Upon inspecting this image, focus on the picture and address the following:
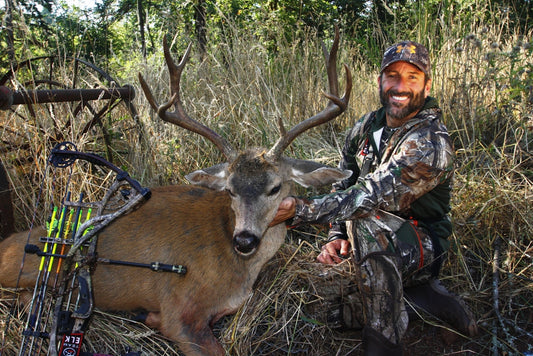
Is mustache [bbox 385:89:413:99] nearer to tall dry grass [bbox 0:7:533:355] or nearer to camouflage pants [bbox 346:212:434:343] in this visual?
camouflage pants [bbox 346:212:434:343]

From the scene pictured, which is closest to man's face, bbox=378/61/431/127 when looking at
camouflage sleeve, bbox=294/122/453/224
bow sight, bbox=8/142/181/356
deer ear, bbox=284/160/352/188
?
camouflage sleeve, bbox=294/122/453/224

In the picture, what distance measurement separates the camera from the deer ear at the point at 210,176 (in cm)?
371

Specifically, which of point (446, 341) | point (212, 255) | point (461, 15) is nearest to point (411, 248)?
point (446, 341)

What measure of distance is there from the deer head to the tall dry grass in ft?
2.30

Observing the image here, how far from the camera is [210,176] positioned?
12.3 feet

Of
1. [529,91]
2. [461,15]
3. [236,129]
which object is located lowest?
[236,129]

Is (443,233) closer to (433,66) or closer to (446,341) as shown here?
(446,341)

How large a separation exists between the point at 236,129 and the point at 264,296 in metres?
2.47

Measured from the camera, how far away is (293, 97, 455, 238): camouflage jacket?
10.2 feet

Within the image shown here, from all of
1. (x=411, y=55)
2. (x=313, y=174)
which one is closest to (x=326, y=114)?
(x=313, y=174)

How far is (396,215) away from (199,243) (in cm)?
162

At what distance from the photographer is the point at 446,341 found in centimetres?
338

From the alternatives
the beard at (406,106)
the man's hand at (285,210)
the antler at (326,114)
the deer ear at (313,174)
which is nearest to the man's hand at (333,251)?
the deer ear at (313,174)

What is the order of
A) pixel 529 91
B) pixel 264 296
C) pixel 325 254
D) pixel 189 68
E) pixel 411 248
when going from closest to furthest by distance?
1. pixel 411 248
2. pixel 264 296
3. pixel 325 254
4. pixel 529 91
5. pixel 189 68
